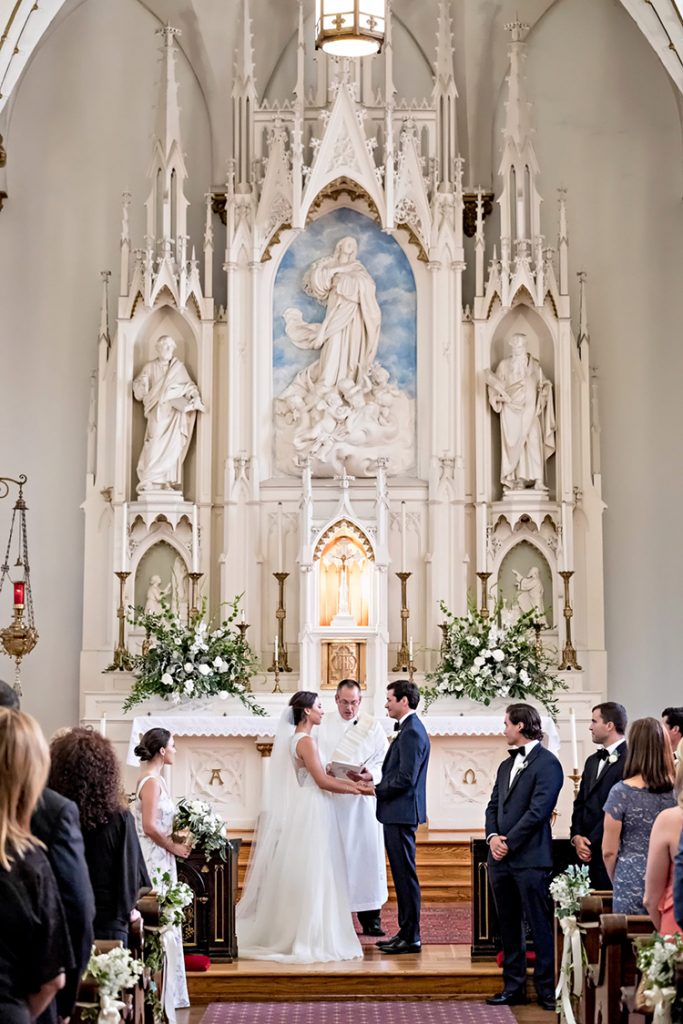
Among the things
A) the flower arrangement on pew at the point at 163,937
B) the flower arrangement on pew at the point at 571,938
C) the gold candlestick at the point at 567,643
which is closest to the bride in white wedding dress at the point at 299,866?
the flower arrangement on pew at the point at 163,937

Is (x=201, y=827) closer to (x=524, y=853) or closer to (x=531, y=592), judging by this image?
(x=524, y=853)

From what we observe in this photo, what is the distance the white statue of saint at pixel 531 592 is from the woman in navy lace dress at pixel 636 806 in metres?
7.96

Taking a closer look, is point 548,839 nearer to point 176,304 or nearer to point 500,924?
point 500,924

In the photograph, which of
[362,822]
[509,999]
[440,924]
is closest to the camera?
[509,999]

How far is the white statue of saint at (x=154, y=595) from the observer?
14891 millimetres

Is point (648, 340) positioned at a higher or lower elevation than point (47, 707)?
higher

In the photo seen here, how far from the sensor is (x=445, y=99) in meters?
15.4

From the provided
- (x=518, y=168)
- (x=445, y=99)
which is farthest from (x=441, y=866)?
(x=445, y=99)

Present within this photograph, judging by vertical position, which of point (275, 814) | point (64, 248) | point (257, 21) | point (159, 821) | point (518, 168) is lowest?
point (275, 814)

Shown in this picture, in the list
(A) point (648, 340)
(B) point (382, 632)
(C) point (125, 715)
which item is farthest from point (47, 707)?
(A) point (648, 340)

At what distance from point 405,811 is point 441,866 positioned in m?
2.36

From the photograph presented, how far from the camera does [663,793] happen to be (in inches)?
267

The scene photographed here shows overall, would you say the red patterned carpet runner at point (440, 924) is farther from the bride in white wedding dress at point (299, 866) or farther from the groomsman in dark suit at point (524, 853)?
the groomsman in dark suit at point (524, 853)

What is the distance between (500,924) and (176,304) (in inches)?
325
